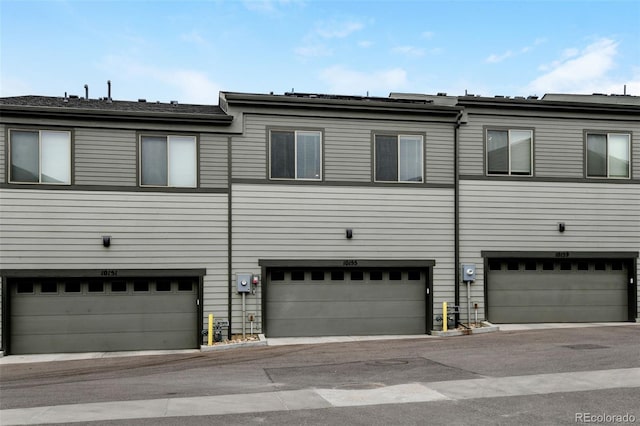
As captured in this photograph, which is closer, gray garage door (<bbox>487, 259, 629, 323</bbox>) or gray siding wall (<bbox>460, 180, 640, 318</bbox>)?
gray siding wall (<bbox>460, 180, 640, 318</bbox>)

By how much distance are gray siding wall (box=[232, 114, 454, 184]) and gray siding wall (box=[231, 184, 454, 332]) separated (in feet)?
1.46

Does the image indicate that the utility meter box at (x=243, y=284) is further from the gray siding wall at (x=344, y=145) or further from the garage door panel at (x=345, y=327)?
the gray siding wall at (x=344, y=145)

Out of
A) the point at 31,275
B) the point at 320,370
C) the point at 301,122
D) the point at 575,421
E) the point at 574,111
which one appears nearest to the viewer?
the point at 575,421

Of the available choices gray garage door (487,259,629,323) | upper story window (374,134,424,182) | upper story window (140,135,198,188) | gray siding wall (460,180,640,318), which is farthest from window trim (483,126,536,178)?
upper story window (140,135,198,188)

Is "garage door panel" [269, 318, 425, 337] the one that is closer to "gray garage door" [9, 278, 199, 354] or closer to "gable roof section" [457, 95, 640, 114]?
"gray garage door" [9, 278, 199, 354]

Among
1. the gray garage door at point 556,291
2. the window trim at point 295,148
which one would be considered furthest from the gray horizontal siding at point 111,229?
the gray garage door at point 556,291

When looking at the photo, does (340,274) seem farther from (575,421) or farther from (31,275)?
(575,421)

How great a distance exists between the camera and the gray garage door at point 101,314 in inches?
625

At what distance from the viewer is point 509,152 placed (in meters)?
18.3

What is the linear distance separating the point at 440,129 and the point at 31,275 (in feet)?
41.7

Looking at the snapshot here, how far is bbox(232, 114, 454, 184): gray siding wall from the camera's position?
670 inches

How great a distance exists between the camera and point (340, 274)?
57.4ft

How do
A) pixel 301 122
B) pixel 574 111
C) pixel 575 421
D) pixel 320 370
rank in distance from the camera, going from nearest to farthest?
pixel 575 421 → pixel 320 370 → pixel 301 122 → pixel 574 111

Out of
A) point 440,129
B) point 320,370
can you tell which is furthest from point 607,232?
point 320,370
